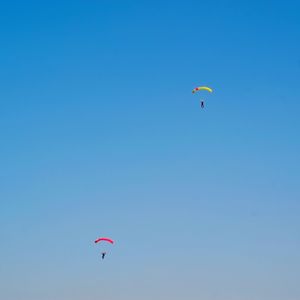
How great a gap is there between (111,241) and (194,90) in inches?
1125

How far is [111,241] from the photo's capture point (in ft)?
166

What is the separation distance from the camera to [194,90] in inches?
2076

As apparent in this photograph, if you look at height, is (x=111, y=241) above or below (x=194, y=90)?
below
